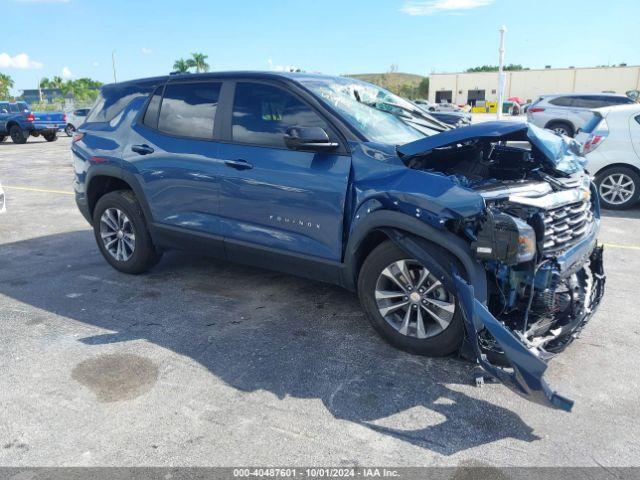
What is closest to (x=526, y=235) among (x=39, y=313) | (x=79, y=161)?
(x=39, y=313)

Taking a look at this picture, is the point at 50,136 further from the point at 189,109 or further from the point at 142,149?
the point at 189,109

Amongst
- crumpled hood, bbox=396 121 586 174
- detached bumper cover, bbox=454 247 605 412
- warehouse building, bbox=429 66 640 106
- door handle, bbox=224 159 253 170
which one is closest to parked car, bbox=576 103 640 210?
crumpled hood, bbox=396 121 586 174

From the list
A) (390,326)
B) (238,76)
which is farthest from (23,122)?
(390,326)

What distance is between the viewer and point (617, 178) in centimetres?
819

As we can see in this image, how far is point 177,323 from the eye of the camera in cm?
419

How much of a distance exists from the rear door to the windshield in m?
0.97

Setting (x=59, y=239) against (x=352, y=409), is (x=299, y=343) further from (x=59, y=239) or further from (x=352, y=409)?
(x=59, y=239)

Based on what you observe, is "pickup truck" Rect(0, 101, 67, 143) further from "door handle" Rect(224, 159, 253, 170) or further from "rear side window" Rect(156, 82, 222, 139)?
"door handle" Rect(224, 159, 253, 170)

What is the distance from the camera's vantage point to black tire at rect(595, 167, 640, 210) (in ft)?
26.5

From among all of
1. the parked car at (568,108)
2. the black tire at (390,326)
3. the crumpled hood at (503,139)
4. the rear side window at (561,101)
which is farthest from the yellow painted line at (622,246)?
the rear side window at (561,101)

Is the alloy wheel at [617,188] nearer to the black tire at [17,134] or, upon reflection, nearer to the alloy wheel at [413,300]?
the alloy wheel at [413,300]

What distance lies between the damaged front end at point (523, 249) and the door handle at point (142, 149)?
2501 mm

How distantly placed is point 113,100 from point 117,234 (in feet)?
4.46

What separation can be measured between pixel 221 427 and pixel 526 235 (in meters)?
1.99
